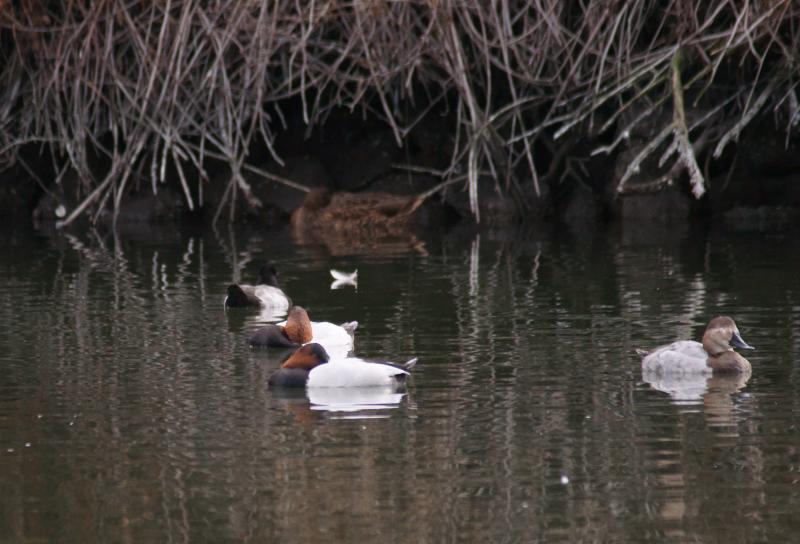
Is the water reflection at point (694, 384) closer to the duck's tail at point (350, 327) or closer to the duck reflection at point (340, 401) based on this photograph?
the duck reflection at point (340, 401)

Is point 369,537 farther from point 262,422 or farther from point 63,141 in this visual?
point 63,141

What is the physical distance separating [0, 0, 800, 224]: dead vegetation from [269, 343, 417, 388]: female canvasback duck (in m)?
8.07

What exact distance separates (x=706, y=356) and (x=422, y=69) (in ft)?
36.4

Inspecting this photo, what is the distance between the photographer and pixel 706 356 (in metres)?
9.50

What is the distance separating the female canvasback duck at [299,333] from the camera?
11.0 m

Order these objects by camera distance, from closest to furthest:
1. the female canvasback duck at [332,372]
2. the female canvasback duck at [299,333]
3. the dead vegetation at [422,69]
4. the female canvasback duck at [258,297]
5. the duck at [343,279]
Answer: the female canvasback duck at [332,372] → the female canvasback duck at [299,333] → the female canvasback duck at [258,297] → the duck at [343,279] → the dead vegetation at [422,69]

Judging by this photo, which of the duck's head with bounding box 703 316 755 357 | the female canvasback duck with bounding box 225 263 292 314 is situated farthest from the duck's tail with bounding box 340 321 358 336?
the duck's head with bounding box 703 316 755 357

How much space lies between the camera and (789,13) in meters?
17.1

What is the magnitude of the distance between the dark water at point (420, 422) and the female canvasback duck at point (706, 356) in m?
0.20

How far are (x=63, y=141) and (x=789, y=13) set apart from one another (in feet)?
32.7

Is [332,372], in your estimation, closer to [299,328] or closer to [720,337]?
[299,328]

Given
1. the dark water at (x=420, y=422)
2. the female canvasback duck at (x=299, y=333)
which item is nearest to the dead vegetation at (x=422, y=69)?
the dark water at (x=420, y=422)

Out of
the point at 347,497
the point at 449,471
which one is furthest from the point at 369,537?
the point at 449,471

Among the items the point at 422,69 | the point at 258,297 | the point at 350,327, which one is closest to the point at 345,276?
the point at 258,297
